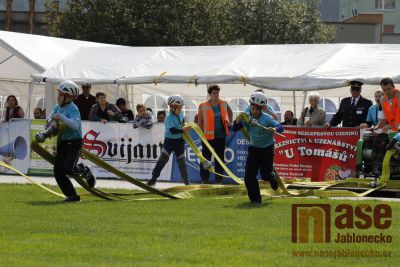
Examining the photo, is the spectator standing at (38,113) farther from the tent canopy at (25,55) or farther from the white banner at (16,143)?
the white banner at (16,143)

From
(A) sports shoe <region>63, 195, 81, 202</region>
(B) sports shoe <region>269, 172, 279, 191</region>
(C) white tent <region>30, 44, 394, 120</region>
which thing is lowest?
(A) sports shoe <region>63, 195, 81, 202</region>

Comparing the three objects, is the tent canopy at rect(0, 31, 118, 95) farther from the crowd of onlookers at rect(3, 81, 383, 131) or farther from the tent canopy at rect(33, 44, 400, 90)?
the crowd of onlookers at rect(3, 81, 383, 131)

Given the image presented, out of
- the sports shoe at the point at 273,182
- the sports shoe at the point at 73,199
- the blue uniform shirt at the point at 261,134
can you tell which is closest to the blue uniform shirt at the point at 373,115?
the sports shoe at the point at 273,182

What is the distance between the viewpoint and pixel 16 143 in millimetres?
24438

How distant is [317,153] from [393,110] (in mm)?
2711

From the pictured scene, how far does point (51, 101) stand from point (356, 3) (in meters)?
75.8

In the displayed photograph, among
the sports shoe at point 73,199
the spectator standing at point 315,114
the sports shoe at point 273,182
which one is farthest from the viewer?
the spectator standing at point 315,114

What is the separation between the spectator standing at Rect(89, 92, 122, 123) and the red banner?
12.2 feet

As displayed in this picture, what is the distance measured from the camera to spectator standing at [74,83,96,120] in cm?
2462

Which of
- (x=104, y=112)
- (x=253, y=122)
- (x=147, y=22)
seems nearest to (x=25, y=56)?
(x=104, y=112)

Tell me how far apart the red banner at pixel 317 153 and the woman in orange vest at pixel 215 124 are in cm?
111

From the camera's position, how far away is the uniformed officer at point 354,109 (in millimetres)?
21031

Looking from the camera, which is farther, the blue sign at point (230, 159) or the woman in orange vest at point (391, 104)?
the blue sign at point (230, 159)

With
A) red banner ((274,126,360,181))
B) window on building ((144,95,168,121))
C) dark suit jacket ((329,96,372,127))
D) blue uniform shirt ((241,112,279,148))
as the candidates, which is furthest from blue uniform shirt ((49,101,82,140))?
window on building ((144,95,168,121))
